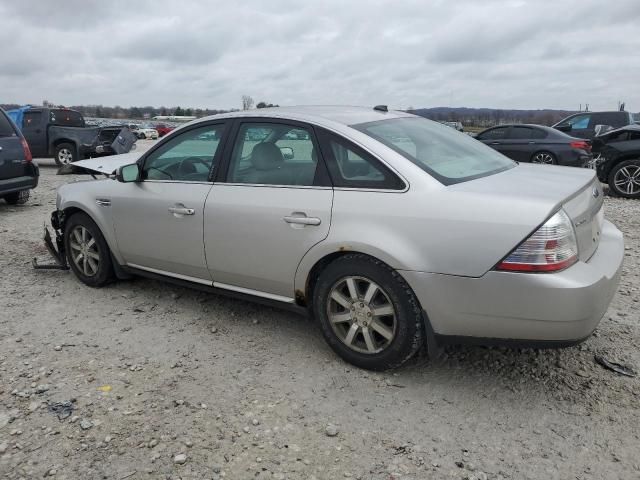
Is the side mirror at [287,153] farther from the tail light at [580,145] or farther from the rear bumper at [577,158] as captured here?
the tail light at [580,145]

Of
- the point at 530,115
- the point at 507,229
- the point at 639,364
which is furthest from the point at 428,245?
the point at 530,115

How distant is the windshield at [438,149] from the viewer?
121 inches

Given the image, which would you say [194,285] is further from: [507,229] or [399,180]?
[507,229]

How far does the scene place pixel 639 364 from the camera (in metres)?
3.22

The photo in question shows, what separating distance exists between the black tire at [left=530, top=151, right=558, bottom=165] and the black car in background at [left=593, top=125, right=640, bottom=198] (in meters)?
1.78

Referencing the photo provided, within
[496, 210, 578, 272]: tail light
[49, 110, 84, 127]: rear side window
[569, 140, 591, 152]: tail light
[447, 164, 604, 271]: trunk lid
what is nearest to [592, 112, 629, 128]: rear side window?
[569, 140, 591, 152]: tail light

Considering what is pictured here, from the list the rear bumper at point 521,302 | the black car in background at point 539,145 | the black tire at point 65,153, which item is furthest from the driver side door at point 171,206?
the black tire at point 65,153

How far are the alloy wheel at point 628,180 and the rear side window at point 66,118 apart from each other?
14.5 m

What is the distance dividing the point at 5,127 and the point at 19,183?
2.93 feet

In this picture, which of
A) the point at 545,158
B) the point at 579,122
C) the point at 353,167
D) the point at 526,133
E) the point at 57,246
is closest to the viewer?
the point at 353,167

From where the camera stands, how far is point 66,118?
1592 centimetres

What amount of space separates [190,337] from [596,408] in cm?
256

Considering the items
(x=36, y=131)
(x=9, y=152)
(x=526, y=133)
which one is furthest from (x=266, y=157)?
(x=36, y=131)

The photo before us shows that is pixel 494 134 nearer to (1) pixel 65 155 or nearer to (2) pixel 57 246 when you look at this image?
(2) pixel 57 246
